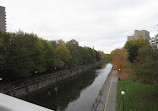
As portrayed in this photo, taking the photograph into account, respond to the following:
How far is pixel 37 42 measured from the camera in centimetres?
3116

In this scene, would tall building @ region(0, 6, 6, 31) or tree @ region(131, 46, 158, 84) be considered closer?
tree @ region(131, 46, 158, 84)

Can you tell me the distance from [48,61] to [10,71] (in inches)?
436

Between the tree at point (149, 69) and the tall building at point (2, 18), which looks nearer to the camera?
the tree at point (149, 69)

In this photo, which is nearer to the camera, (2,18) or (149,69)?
(149,69)

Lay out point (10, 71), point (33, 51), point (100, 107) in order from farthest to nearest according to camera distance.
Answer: point (33, 51) → point (10, 71) → point (100, 107)

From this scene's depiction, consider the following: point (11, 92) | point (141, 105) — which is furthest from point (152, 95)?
point (11, 92)

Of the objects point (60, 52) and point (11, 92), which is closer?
point (11, 92)

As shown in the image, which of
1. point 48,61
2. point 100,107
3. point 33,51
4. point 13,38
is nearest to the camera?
point 100,107

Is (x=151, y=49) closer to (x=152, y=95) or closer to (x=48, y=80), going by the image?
(x=152, y=95)

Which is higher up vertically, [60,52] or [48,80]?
[60,52]

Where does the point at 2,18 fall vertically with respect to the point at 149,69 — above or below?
above

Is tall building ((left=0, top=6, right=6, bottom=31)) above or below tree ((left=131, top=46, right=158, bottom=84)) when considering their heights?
above

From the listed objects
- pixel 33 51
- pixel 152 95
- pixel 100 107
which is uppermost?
pixel 33 51

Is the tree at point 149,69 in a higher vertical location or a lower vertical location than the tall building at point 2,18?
lower
